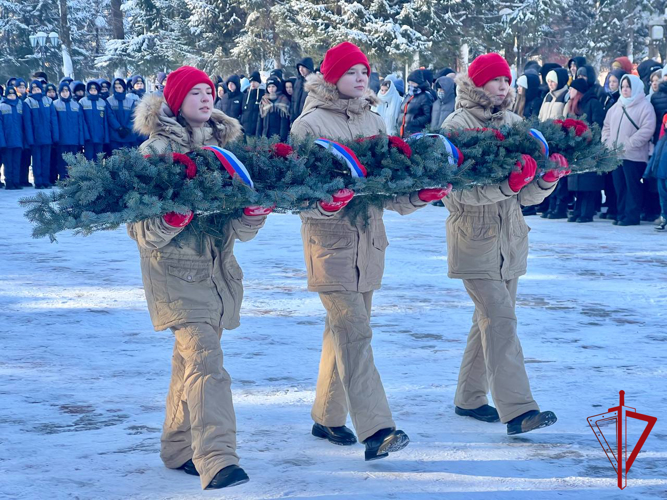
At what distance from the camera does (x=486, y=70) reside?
4961 mm

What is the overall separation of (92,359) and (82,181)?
2820 millimetres

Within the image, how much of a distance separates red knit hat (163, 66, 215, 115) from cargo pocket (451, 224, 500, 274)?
59.5 inches

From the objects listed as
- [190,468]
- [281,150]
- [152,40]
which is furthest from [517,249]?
[152,40]

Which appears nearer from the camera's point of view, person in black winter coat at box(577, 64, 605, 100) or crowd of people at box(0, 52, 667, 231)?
crowd of people at box(0, 52, 667, 231)

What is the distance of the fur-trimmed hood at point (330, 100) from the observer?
4.72 m

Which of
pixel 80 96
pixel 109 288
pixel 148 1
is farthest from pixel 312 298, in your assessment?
pixel 148 1

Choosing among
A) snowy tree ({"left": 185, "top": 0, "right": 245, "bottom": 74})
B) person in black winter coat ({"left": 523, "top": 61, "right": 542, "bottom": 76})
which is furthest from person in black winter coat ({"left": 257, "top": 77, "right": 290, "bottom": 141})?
snowy tree ({"left": 185, "top": 0, "right": 245, "bottom": 74})

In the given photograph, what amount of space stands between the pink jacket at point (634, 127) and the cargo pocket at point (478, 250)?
295 inches

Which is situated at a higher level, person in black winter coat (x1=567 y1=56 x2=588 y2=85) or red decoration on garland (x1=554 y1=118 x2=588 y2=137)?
person in black winter coat (x1=567 y1=56 x2=588 y2=85)

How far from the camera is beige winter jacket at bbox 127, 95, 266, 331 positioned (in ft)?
13.3

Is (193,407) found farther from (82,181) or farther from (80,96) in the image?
(80,96)

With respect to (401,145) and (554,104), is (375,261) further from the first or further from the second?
(554,104)

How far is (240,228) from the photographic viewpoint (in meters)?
4.12

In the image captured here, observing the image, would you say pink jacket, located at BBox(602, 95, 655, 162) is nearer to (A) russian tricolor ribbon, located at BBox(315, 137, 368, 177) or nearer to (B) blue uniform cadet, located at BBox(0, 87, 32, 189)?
(A) russian tricolor ribbon, located at BBox(315, 137, 368, 177)
